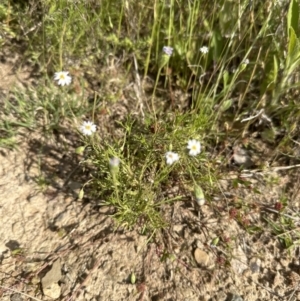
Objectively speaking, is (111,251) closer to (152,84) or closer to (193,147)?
(193,147)

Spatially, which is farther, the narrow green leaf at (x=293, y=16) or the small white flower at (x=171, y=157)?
the narrow green leaf at (x=293, y=16)

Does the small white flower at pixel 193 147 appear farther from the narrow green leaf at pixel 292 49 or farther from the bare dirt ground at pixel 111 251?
the narrow green leaf at pixel 292 49

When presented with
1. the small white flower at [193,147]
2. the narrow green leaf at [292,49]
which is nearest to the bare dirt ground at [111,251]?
the small white flower at [193,147]

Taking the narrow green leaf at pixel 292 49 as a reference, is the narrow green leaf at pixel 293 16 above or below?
above

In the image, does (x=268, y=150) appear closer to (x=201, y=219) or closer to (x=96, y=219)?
(x=201, y=219)

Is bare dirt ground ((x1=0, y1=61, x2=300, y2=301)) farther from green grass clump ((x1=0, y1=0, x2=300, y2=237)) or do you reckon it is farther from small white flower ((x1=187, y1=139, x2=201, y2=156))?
small white flower ((x1=187, y1=139, x2=201, y2=156))

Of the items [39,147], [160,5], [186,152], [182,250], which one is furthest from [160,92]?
[182,250]

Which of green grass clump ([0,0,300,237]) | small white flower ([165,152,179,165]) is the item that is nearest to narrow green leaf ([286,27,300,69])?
green grass clump ([0,0,300,237])

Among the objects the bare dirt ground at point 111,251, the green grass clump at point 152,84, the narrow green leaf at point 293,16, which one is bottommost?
the bare dirt ground at point 111,251
